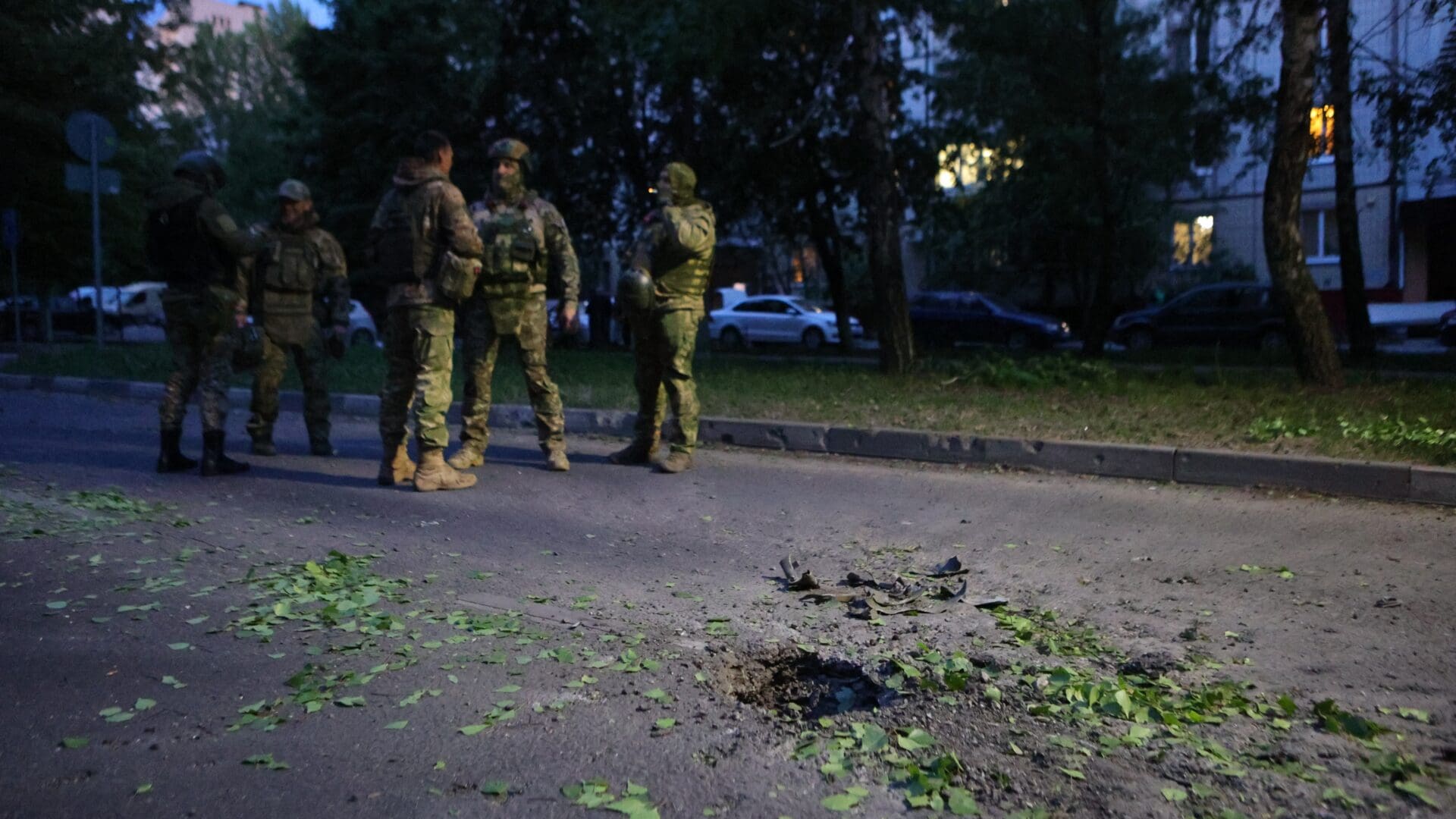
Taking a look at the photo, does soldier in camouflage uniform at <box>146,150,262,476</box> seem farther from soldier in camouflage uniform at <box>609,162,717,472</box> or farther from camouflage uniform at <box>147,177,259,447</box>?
soldier in camouflage uniform at <box>609,162,717,472</box>

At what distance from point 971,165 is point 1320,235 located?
986 centimetres

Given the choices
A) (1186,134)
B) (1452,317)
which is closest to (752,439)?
(1186,134)

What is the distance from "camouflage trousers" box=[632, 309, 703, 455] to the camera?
7949 mm

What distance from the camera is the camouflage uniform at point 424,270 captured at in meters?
7.16

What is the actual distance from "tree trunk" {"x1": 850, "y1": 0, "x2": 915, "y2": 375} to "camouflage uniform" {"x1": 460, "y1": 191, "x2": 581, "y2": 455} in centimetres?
594

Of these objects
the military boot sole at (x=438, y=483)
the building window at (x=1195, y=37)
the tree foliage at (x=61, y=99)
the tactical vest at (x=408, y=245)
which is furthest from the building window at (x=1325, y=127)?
the tree foliage at (x=61, y=99)

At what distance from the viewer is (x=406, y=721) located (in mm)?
3568

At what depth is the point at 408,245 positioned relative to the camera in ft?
23.5

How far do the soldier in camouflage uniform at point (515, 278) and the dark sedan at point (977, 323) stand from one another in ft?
70.0

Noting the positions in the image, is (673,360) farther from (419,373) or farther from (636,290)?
(419,373)

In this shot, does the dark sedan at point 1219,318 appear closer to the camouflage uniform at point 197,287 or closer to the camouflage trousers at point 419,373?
the camouflage trousers at point 419,373

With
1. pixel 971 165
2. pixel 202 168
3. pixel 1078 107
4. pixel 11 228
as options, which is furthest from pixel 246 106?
pixel 202 168

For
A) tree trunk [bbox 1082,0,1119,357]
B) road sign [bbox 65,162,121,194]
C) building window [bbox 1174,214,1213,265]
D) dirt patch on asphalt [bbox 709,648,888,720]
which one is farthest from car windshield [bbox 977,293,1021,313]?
dirt patch on asphalt [bbox 709,648,888,720]

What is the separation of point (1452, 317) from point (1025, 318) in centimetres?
865
